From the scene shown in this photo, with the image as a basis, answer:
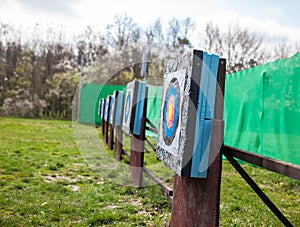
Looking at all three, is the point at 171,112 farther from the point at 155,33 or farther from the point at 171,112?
the point at 155,33

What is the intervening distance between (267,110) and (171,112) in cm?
254

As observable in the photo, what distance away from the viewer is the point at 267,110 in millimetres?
3953

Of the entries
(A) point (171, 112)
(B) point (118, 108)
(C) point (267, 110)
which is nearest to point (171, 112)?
(A) point (171, 112)

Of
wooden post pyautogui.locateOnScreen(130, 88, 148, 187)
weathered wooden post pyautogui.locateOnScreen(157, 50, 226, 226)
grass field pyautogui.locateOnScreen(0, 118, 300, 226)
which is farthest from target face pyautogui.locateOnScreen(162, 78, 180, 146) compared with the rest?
wooden post pyautogui.locateOnScreen(130, 88, 148, 187)

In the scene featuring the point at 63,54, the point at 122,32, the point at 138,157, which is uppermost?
the point at 122,32

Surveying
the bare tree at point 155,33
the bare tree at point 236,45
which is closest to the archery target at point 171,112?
the bare tree at point 155,33

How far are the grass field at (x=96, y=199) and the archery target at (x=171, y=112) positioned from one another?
27.4 inches

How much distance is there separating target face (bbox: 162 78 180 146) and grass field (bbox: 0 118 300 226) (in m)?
0.73

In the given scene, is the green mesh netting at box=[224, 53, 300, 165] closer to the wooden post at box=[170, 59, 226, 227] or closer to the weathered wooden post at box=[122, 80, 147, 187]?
the weathered wooden post at box=[122, 80, 147, 187]

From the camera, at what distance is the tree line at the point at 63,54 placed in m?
11.5

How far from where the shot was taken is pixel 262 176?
407 centimetres

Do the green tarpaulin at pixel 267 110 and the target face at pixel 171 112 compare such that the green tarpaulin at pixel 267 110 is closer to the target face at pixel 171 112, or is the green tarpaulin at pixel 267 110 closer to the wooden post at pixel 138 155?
the wooden post at pixel 138 155

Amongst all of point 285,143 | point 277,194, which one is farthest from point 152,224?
point 285,143

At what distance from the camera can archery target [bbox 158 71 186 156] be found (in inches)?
63.1
